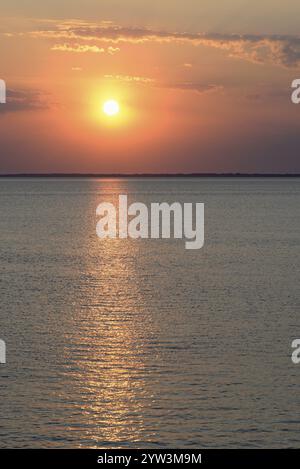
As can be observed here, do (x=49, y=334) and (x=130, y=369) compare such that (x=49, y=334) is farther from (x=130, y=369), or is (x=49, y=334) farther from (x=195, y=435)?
(x=195, y=435)

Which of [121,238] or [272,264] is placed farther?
[121,238]

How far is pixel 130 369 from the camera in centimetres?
3497

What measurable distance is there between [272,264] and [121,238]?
42766 mm

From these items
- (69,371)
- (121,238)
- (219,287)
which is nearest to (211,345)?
(69,371)

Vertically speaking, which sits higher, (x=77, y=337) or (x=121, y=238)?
(x=121, y=238)

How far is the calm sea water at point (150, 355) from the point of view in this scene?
28.3 m

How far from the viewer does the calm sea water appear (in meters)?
28.3

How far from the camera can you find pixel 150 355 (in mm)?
37438

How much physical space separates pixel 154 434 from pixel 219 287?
32.0 metres

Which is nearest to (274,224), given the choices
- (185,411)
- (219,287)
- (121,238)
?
(121,238)
